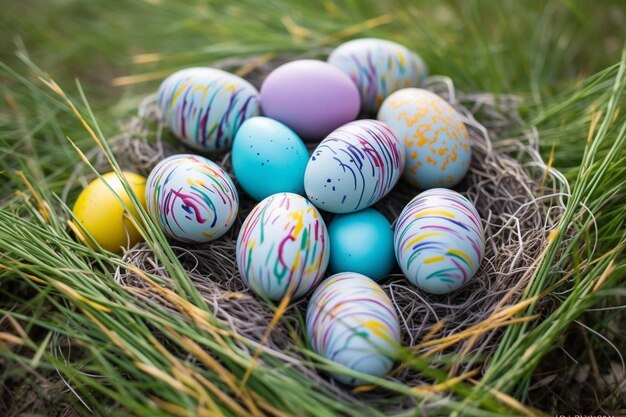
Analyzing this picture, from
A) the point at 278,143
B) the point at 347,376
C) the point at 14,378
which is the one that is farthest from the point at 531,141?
the point at 14,378

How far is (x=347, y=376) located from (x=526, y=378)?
1.18 ft

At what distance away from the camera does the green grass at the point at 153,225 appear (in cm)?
106

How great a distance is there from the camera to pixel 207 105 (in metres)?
1.46


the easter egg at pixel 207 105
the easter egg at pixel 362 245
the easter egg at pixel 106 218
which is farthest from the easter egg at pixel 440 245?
the easter egg at pixel 106 218

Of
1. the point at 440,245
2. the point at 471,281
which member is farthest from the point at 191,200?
the point at 471,281

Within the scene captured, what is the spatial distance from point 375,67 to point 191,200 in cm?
72

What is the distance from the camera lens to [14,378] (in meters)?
1.33

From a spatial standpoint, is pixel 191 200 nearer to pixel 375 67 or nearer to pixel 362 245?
pixel 362 245

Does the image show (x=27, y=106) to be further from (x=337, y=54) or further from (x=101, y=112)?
(x=337, y=54)

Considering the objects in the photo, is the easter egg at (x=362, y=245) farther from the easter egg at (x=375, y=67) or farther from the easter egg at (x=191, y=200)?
the easter egg at (x=375, y=67)

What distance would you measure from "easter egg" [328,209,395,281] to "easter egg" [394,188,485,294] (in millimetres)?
61

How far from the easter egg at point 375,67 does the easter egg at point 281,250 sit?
0.57 meters

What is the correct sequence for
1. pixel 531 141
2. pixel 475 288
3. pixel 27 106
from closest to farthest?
pixel 475 288, pixel 531 141, pixel 27 106

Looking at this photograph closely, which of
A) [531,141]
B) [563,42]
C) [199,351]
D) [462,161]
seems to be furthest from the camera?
[563,42]
